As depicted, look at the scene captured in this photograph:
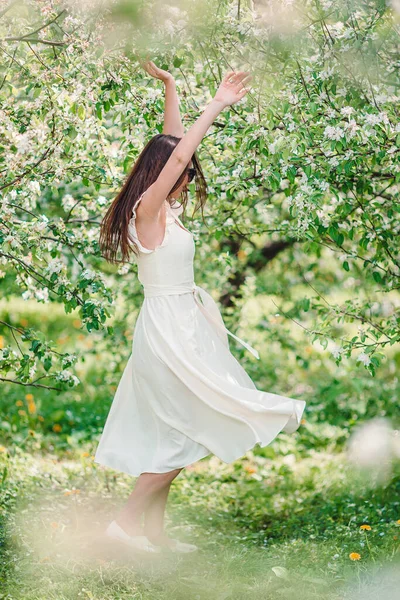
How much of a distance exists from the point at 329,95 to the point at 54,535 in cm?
236

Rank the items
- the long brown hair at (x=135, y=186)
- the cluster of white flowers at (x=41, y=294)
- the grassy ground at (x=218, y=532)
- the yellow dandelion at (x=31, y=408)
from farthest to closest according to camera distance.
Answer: the yellow dandelion at (x=31, y=408) < the cluster of white flowers at (x=41, y=294) < the long brown hair at (x=135, y=186) < the grassy ground at (x=218, y=532)

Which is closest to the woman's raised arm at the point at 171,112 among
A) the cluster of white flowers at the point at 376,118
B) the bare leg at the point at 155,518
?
the cluster of white flowers at the point at 376,118

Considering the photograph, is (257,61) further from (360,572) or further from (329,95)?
(360,572)

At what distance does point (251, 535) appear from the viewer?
13.3 feet

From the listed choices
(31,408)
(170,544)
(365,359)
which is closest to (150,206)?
(365,359)

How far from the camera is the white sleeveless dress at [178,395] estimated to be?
131 inches

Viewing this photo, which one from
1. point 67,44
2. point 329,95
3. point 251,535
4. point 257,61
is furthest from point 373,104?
point 251,535

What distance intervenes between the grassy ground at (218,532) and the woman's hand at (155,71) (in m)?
2.04

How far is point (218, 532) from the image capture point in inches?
163

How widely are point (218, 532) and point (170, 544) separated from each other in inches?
22.4

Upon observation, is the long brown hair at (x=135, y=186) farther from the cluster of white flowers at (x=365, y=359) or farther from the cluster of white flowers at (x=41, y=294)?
the cluster of white flowers at (x=365, y=359)

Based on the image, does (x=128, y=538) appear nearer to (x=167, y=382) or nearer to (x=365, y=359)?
(x=167, y=382)

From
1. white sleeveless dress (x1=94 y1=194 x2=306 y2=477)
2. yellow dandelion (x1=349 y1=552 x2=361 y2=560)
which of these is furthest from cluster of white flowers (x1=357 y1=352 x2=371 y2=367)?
yellow dandelion (x1=349 y1=552 x2=361 y2=560)

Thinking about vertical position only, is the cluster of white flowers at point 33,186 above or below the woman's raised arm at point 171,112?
below
